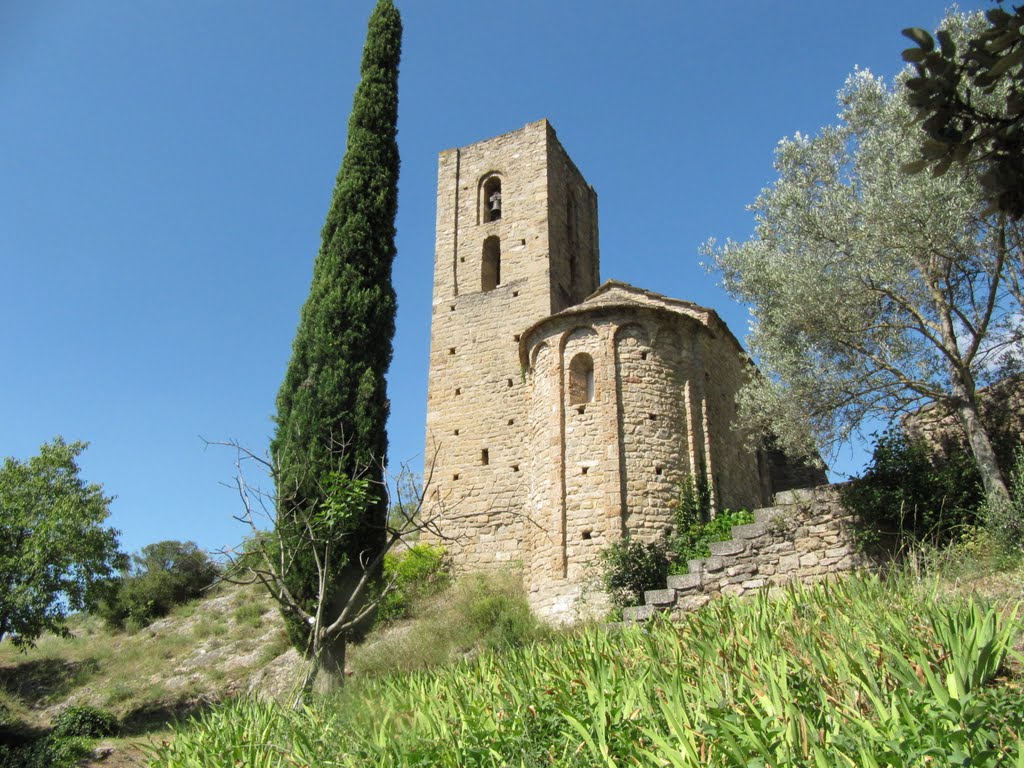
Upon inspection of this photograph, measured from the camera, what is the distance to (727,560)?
35.9 ft

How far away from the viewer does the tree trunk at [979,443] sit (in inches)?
384

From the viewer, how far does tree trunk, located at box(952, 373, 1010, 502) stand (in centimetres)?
976

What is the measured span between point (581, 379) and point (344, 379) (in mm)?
5108

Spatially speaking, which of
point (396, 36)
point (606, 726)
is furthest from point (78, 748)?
point (396, 36)

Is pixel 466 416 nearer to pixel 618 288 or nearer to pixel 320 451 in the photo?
pixel 618 288

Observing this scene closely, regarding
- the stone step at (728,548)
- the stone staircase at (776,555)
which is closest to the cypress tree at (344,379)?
the stone staircase at (776,555)

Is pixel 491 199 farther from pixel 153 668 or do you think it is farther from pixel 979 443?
pixel 979 443

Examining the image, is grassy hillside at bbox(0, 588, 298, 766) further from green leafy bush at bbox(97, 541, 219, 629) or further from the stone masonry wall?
the stone masonry wall

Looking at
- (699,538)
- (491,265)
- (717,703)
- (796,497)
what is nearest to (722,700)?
(717,703)

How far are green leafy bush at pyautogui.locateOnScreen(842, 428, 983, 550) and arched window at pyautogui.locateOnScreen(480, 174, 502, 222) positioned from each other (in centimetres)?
1680

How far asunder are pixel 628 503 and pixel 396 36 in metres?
12.6

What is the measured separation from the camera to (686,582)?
1082cm

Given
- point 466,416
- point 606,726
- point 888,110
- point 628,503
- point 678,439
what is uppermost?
point 888,110

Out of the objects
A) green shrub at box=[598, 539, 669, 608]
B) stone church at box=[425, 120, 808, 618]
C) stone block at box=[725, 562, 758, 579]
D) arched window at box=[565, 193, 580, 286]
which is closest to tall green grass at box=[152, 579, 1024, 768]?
stone block at box=[725, 562, 758, 579]
